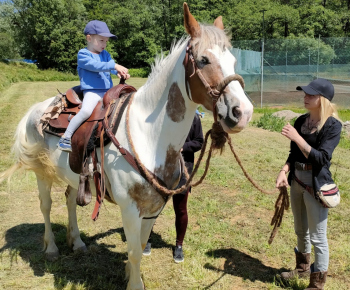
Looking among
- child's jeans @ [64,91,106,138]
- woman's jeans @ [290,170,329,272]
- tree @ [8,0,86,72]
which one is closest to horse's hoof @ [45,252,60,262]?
child's jeans @ [64,91,106,138]

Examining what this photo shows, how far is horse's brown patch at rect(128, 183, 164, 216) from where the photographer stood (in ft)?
8.67

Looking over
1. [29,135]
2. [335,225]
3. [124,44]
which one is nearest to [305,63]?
[335,225]

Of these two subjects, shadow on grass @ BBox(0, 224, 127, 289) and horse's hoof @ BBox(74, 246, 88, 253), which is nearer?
shadow on grass @ BBox(0, 224, 127, 289)

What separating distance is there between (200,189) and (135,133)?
3514 millimetres

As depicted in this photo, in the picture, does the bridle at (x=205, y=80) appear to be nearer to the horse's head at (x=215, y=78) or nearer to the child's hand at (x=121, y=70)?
the horse's head at (x=215, y=78)

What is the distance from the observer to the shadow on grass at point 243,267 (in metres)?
3.55

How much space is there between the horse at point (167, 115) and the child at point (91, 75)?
1.16 feet

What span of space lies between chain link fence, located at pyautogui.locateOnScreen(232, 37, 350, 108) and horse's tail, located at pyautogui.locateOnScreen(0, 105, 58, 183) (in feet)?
39.4

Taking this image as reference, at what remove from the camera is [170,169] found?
272 cm

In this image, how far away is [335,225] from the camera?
457 centimetres

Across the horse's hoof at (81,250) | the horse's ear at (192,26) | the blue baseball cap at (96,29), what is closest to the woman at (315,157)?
the horse's ear at (192,26)

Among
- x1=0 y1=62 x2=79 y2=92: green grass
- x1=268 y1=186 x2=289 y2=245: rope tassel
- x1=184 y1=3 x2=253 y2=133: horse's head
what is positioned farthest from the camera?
x1=0 y1=62 x2=79 y2=92: green grass

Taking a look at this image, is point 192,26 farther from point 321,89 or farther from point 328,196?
point 328,196

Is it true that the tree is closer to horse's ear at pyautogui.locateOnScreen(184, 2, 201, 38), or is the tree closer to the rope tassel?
the rope tassel
